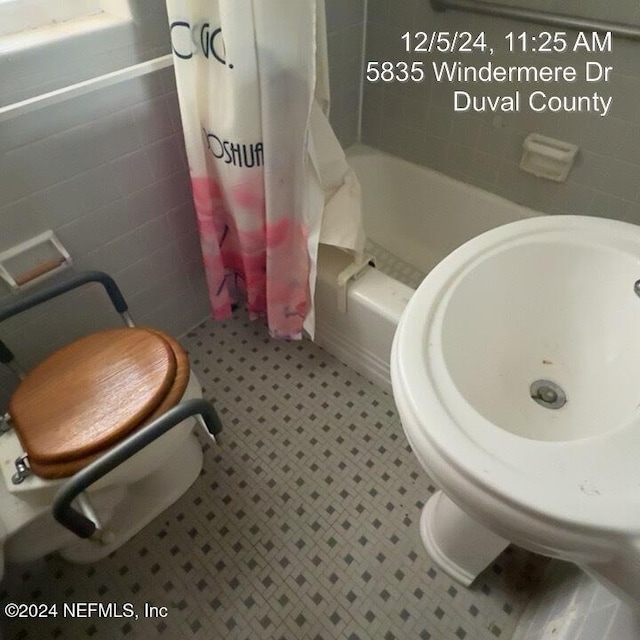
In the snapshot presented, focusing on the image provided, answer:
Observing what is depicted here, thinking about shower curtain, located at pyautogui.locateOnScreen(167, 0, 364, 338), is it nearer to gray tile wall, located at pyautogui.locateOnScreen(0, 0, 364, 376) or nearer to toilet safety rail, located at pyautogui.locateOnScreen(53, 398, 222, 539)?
gray tile wall, located at pyautogui.locateOnScreen(0, 0, 364, 376)

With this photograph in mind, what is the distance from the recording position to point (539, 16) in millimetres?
1112

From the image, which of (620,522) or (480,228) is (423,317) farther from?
(480,228)

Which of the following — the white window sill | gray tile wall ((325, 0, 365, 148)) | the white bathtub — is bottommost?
the white bathtub

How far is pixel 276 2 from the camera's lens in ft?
2.60

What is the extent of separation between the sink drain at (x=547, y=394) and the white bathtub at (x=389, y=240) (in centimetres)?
43

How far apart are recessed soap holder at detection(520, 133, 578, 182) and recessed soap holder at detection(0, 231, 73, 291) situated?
4.14 ft

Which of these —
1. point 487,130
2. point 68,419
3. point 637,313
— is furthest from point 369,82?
point 68,419

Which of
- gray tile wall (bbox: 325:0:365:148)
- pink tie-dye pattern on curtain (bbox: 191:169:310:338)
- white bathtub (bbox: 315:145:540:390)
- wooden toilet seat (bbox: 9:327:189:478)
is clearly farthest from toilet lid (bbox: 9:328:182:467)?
gray tile wall (bbox: 325:0:365:148)

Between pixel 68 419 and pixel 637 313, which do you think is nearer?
pixel 637 313

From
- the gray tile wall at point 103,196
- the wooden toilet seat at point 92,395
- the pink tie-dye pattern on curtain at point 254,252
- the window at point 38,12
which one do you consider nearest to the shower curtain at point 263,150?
the pink tie-dye pattern on curtain at point 254,252

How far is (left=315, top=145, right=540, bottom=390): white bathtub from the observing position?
1.23m

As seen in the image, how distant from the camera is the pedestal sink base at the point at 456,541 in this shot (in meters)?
0.91

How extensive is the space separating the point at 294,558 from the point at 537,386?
0.69 metres

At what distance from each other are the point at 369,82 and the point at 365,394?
1037mm
